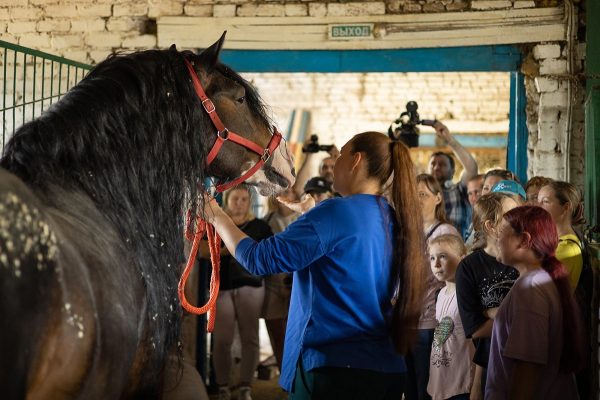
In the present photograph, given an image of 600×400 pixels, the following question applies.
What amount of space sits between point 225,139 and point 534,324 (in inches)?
52.2

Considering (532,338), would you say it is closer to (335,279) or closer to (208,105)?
(335,279)

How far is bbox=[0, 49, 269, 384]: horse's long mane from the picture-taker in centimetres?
202

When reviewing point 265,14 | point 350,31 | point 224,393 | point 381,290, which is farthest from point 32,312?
point 265,14

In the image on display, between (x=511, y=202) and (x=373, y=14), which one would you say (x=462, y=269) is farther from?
(x=373, y=14)

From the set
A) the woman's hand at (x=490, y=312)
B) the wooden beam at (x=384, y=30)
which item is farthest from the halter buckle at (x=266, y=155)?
the wooden beam at (x=384, y=30)

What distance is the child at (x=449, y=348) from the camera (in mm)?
3896

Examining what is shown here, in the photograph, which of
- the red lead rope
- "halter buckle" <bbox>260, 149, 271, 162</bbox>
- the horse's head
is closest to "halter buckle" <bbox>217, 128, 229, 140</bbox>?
the horse's head

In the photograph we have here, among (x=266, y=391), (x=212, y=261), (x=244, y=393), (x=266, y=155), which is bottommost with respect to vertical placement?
(x=266, y=391)

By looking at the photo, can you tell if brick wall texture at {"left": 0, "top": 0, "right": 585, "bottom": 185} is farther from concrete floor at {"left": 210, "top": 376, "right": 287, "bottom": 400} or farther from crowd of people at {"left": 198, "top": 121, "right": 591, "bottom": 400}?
crowd of people at {"left": 198, "top": 121, "right": 591, "bottom": 400}

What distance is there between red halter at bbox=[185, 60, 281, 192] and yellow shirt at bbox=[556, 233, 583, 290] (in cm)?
176

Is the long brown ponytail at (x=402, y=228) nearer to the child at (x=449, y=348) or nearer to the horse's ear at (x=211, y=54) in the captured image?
the horse's ear at (x=211, y=54)

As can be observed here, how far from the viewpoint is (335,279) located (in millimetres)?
2770

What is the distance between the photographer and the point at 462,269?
147 inches

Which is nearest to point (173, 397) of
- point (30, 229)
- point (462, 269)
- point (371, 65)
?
point (462, 269)
